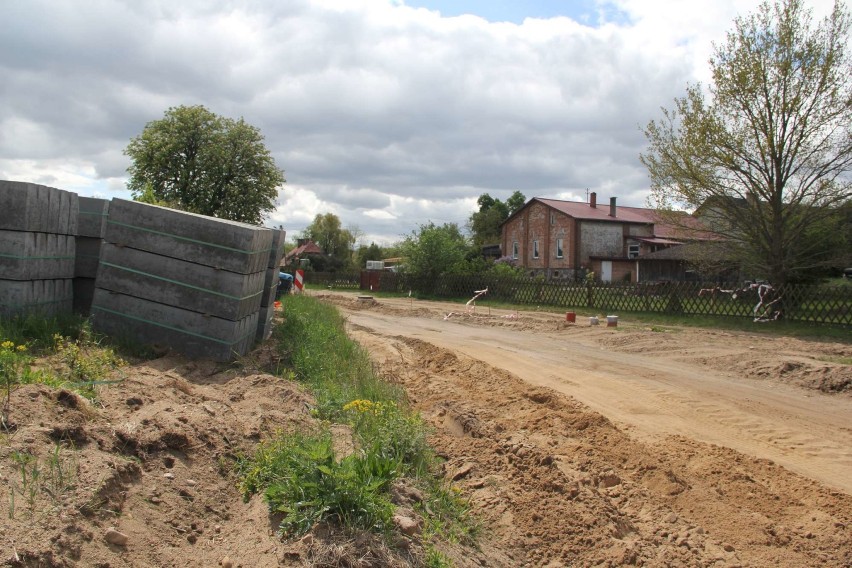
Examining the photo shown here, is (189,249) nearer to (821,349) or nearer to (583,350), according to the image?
(583,350)

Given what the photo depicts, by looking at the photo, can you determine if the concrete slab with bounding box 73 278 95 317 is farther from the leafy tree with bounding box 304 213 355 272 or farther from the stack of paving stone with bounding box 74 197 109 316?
the leafy tree with bounding box 304 213 355 272

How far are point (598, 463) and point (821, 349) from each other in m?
12.8

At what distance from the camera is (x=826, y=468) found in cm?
652

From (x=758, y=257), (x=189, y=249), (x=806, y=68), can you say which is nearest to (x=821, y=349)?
(x=758, y=257)

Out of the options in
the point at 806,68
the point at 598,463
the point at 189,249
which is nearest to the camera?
the point at 598,463

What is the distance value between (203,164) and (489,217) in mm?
63688

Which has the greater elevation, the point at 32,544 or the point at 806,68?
the point at 806,68

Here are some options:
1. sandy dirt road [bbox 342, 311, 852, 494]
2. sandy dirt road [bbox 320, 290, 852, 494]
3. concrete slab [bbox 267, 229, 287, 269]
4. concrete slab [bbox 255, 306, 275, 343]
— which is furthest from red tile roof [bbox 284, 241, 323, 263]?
concrete slab [bbox 255, 306, 275, 343]

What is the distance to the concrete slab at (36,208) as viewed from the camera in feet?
22.8

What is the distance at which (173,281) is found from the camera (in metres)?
7.66

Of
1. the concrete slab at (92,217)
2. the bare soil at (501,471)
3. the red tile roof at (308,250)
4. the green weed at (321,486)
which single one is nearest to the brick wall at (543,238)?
the red tile roof at (308,250)

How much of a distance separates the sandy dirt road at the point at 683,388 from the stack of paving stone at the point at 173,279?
15.7 ft

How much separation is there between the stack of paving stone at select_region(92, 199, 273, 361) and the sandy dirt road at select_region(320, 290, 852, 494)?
478 centimetres

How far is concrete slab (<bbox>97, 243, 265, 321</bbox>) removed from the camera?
7.59 meters
